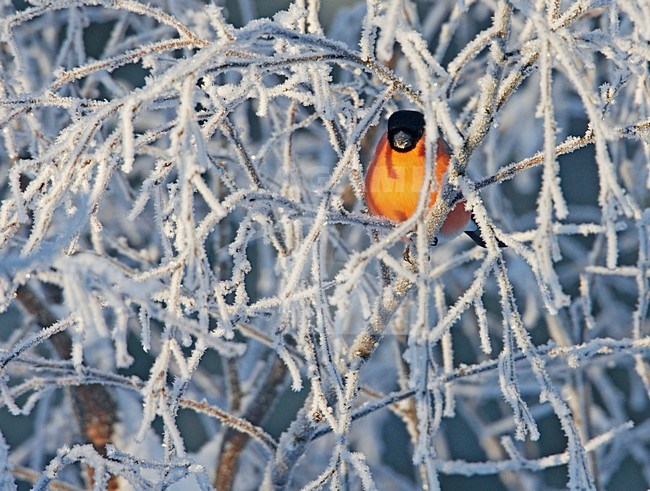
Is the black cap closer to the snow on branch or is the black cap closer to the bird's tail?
the snow on branch

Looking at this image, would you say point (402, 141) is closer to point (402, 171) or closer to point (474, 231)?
point (402, 171)

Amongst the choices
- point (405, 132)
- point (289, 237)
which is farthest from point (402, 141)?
point (289, 237)

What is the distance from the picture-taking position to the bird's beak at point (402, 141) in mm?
1602

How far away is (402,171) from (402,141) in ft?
0.24

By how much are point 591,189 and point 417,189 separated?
3325 mm

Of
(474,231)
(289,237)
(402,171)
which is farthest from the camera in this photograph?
(474,231)

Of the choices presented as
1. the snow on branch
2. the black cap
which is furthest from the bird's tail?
the black cap

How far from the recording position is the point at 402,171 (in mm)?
1579

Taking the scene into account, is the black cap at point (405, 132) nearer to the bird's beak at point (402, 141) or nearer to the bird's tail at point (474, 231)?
the bird's beak at point (402, 141)

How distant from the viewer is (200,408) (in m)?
1.63

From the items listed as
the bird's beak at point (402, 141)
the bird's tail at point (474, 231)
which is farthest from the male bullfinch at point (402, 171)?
the bird's tail at point (474, 231)

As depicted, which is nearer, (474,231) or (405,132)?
(405,132)

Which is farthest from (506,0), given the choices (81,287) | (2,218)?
(2,218)

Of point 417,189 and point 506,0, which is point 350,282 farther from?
point 417,189
